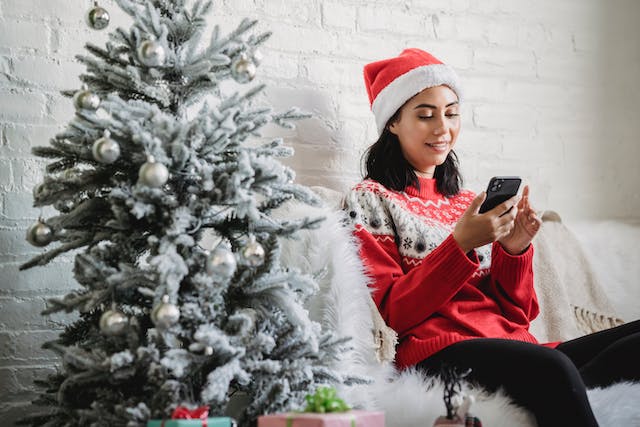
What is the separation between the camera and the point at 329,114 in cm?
215

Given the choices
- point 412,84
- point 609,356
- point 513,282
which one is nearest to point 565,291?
point 513,282

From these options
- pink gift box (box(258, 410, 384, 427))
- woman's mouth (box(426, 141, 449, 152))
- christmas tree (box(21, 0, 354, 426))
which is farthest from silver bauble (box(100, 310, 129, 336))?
woman's mouth (box(426, 141, 449, 152))

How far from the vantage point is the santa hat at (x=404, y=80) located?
1.90 m

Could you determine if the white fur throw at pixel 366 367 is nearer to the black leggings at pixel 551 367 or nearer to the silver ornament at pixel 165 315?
the black leggings at pixel 551 367

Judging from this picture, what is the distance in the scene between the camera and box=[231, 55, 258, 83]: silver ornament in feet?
4.59

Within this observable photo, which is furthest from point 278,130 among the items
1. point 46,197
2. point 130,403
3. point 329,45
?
point 130,403

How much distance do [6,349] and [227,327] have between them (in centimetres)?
72

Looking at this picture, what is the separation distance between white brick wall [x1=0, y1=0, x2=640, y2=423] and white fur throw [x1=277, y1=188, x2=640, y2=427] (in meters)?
0.51

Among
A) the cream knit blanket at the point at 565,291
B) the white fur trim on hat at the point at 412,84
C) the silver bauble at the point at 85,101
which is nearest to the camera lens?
the silver bauble at the point at 85,101

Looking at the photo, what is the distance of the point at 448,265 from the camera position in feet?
5.34

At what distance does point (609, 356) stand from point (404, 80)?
0.81m

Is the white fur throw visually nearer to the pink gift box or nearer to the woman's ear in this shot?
the pink gift box

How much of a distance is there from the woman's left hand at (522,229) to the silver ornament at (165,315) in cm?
91

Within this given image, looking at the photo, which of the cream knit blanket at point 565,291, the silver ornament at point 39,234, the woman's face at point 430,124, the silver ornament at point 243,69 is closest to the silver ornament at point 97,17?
the silver ornament at point 243,69
